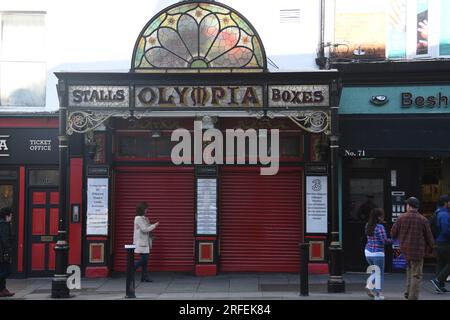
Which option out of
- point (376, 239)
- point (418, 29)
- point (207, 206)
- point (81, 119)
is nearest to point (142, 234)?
point (207, 206)

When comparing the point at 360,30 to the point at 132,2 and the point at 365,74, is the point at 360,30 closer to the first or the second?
the point at 365,74

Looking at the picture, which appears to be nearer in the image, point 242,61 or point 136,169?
point 242,61

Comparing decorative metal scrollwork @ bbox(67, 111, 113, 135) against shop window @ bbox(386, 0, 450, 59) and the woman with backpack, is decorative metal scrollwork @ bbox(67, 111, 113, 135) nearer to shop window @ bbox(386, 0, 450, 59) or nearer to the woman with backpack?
the woman with backpack

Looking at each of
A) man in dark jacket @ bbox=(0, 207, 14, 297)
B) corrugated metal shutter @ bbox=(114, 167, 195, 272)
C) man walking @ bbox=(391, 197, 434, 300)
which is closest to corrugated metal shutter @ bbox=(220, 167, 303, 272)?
corrugated metal shutter @ bbox=(114, 167, 195, 272)

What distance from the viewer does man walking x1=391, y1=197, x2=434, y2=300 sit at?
1027 centimetres

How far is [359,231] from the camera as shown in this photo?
45.4 ft

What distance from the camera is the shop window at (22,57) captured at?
563 inches

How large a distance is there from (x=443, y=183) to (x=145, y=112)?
7.38 metres

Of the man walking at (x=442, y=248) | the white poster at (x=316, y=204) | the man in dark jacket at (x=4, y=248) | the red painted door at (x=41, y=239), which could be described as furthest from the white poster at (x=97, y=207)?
the man walking at (x=442, y=248)

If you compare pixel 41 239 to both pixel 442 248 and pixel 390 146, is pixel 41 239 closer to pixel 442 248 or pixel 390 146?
pixel 390 146

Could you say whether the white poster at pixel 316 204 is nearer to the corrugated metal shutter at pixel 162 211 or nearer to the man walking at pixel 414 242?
the corrugated metal shutter at pixel 162 211
